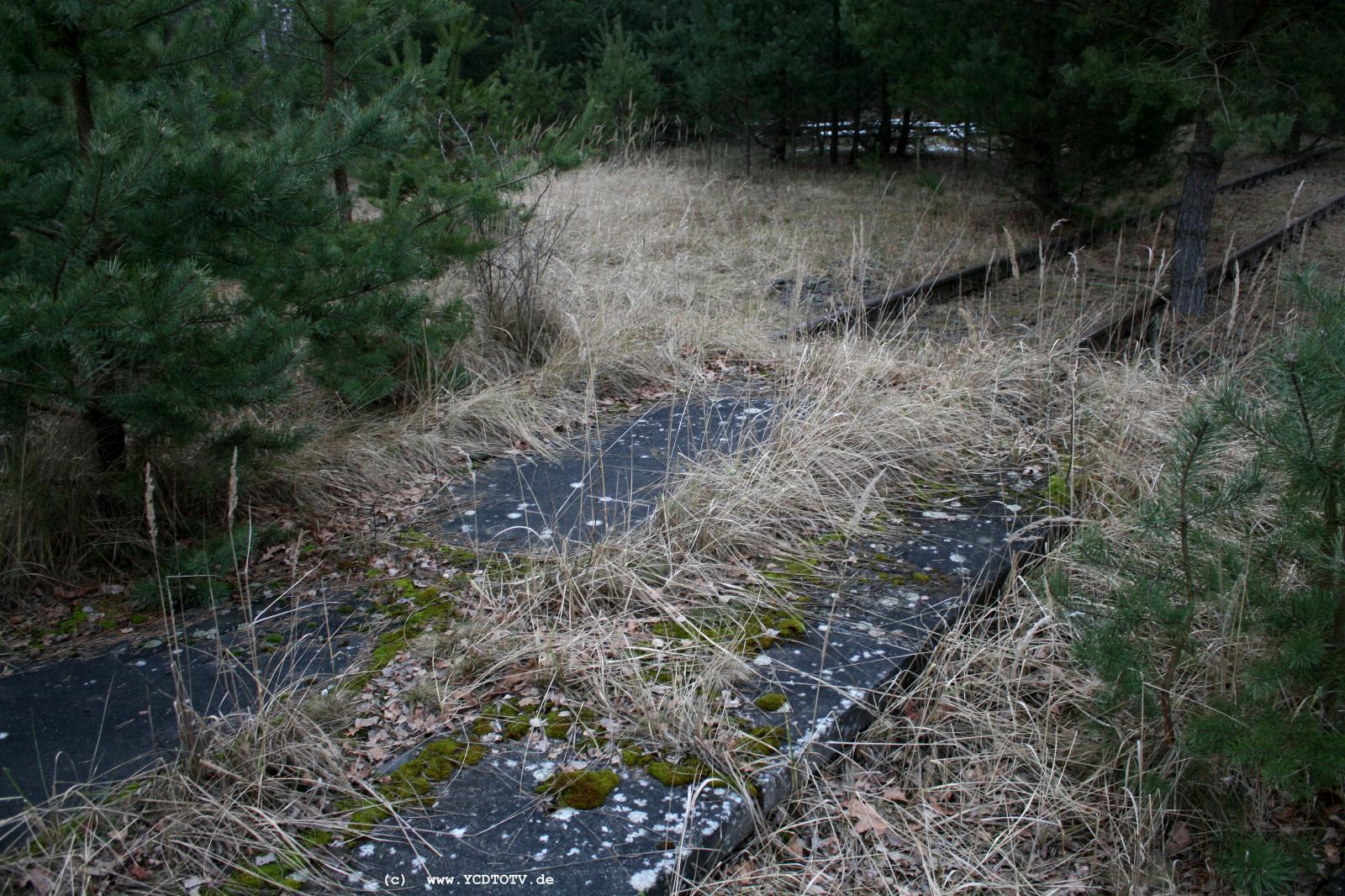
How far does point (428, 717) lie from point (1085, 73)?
6070mm

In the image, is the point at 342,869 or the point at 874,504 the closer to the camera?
the point at 342,869

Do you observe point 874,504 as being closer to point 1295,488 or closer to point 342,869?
point 1295,488

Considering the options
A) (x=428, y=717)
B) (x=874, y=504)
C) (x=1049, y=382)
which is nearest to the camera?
(x=428, y=717)

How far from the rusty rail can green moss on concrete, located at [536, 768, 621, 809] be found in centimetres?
384

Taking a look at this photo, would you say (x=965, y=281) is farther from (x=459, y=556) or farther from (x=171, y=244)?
(x=171, y=244)

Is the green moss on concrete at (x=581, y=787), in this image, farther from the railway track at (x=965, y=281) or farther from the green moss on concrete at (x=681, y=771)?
the railway track at (x=965, y=281)

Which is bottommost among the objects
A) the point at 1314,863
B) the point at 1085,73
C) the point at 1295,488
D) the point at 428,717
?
the point at 1314,863

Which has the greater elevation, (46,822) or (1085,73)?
(1085,73)

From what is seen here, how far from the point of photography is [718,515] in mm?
3500

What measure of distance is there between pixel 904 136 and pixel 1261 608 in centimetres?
1415

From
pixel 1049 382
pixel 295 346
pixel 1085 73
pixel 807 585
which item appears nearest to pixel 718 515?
pixel 807 585

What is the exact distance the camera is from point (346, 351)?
3816mm

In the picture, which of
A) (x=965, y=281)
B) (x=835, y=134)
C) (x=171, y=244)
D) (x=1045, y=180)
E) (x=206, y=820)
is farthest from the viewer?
(x=835, y=134)

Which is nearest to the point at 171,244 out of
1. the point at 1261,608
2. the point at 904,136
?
the point at 1261,608
